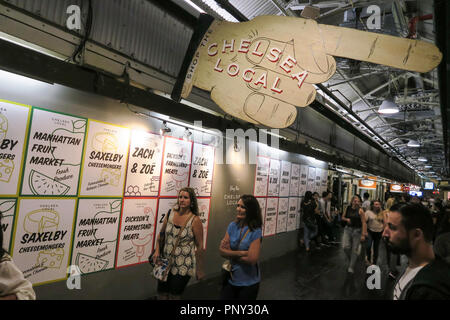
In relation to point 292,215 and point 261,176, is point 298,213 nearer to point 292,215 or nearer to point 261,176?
point 292,215

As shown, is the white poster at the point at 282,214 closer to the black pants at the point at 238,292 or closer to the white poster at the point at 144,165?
the white poster at the point at 144,165

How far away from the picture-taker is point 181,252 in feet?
10.2

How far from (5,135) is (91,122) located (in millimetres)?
850

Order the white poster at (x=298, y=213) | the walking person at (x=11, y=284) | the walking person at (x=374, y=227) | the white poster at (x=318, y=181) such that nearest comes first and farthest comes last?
the walking person at (x=11, y=284) < the walking person at (x=374, y=227) < the white poster at (x=298, y=213) < the white poster at (x=318, y=181)

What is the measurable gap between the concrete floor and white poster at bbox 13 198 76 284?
78.5 inches

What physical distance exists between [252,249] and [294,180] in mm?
5080

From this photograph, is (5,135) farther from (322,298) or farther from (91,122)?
(322,298)

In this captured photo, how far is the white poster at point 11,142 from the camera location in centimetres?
254

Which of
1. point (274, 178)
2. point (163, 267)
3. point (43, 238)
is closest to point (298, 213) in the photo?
point (274, 178)

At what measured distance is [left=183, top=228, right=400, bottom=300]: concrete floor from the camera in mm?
4582

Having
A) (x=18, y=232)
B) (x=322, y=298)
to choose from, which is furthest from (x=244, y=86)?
(x=322, y=298)

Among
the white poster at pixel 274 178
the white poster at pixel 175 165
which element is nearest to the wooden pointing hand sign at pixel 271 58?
the white poster at pixel 175 165

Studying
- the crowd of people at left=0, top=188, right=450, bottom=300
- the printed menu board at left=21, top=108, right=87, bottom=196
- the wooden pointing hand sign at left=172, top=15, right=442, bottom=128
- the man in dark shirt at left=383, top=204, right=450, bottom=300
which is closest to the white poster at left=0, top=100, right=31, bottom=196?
the printed menu board at left=21, top=108, right=87, bottom=196

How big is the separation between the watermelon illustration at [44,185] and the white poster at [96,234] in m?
0.26
